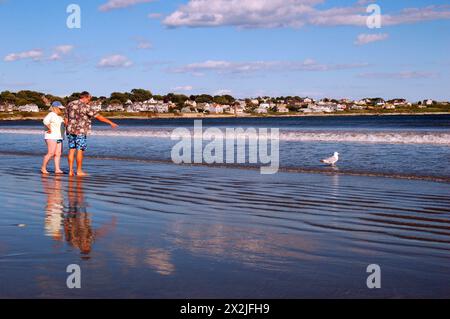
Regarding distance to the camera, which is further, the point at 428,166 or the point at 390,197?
the point at 428,166

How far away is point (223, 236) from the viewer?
21.9 feet

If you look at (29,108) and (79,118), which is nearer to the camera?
(79,118)

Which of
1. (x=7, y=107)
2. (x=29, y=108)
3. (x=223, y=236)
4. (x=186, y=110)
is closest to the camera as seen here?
(x=223, y=236)

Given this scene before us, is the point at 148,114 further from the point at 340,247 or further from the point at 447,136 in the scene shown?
the point at 340,247

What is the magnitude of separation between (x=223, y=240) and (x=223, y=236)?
219mm

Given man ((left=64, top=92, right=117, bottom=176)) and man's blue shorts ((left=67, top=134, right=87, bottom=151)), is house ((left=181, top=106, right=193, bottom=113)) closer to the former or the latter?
man's blue shorts ((left=67, top=134, right=87, bottom=151))

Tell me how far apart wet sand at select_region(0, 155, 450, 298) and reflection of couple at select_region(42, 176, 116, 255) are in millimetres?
17

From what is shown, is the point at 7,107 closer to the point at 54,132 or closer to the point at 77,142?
the point at 54,132

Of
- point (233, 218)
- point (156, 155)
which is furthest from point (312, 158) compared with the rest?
point (233, 218)

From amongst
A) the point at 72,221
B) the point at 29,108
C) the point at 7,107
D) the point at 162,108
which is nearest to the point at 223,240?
the point at 72,221

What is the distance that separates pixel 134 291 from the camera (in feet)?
14.9

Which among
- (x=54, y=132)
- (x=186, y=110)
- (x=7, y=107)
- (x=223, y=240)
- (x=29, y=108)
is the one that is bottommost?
(x=223, y=240)

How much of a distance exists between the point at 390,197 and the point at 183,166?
7.93 metres
